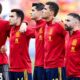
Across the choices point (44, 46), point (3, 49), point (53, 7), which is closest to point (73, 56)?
point (44, 46)

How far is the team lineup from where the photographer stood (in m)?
7.61

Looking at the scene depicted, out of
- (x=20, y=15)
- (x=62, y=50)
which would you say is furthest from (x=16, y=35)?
(x=62, y=50)

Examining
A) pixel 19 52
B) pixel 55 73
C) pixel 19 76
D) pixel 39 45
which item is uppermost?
pixel 39 45

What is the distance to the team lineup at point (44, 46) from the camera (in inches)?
300

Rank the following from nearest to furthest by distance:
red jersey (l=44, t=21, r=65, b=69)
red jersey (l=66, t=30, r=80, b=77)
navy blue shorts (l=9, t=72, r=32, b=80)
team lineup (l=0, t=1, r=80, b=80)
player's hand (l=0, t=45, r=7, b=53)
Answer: red jersey (l=66, t=30, r=80, b=77) < team lineup (l=0, t=1, r=80, b=80) < red jersey (l=44, t=21, r=65, b=69) < navy blue shorts (l=9, t=72, r=32, b=80) < player's hand (l=0, t=45, r=7, b=53)

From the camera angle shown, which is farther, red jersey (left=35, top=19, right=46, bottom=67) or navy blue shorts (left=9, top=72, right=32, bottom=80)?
navy blue shorts (left=9, top=72, right=32, bottom=80)

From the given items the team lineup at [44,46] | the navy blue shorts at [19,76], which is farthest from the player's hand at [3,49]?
Answer: the navy blue shorts at [19,76]

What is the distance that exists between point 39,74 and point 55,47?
58 cm

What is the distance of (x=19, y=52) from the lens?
→ 27.6ft

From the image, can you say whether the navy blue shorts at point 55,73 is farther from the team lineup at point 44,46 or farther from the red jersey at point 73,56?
the red jersey at point 73,56

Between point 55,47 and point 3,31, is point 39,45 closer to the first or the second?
point 55,47

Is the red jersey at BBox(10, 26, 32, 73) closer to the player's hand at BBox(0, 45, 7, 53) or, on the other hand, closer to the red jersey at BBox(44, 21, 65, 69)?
the player's hand at BBox(0, 45, 7, 53)

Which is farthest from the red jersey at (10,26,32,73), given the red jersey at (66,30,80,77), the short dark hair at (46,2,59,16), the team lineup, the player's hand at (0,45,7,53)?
the red jersey at (66,30,80,77)

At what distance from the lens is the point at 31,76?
8.57 meters
